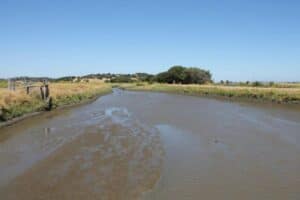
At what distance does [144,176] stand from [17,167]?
11.2 feet

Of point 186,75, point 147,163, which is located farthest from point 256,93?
point 186,75

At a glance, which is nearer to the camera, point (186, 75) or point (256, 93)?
point (256, 93)

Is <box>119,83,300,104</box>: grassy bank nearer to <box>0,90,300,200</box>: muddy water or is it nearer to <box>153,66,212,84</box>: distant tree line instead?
<box>0,90,300,200</box>: muddy water

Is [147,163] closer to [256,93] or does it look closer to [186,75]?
[256,93]

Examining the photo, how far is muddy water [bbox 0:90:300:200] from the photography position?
6539 millimetres

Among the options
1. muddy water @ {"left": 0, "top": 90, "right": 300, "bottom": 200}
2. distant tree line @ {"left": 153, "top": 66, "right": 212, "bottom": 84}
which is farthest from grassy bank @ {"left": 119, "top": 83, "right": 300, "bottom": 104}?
distant tree line @ {"left": 153, "top": 66, "right": 212, "bottom": 84}

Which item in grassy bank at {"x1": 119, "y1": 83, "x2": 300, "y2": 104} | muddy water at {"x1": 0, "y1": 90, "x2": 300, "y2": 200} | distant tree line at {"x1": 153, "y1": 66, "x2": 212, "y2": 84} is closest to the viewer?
muddy water at {"x1": 0, "y1": 90, "x2": 300, "y2": 200}

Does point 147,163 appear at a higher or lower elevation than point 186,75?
lower

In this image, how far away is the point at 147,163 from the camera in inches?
341

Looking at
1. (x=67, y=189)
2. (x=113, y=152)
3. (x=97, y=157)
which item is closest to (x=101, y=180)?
(x=67, y=189)

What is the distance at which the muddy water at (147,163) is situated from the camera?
654cm

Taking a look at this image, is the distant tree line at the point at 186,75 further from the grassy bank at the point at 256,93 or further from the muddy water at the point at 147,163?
the muddy water at the point at 147,163

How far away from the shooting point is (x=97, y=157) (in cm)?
912

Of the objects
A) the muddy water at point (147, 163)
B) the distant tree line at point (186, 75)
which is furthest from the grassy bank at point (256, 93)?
the distant tree line at point (186, 75)
